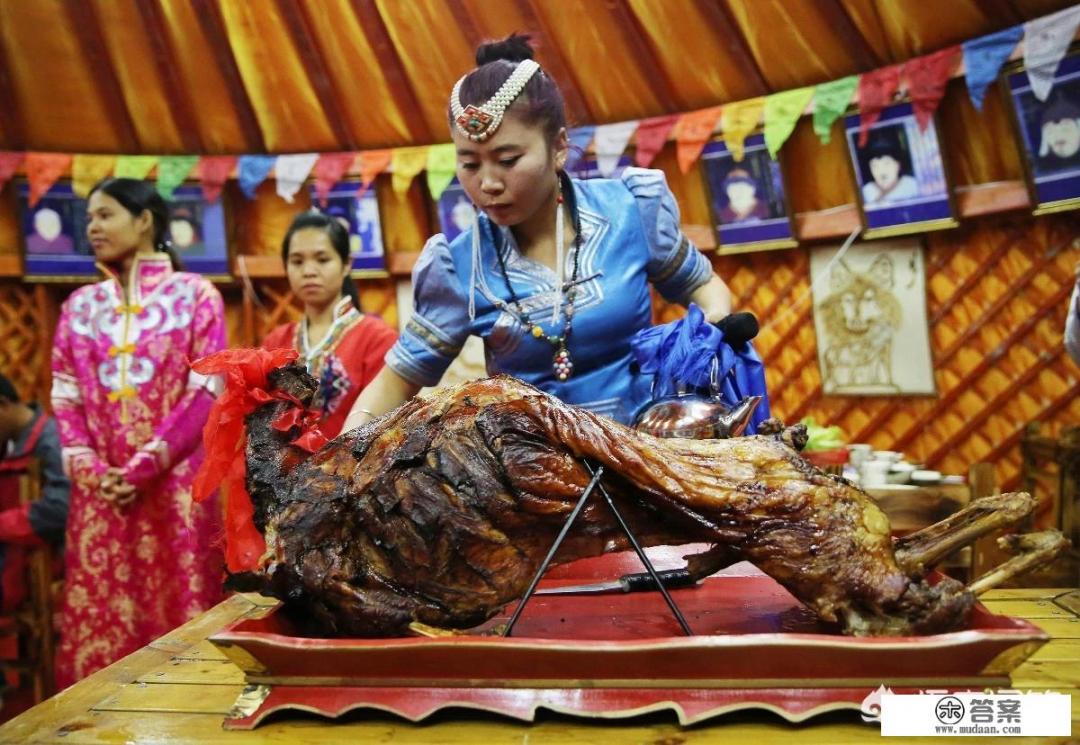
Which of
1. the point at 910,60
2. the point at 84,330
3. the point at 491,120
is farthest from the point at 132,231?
the point at 910,60

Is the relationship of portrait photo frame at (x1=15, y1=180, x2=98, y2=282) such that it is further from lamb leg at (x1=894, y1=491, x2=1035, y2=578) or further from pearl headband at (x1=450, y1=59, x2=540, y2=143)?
lamb leg at (x1=894, y1=491, x2=1035, y2=578)

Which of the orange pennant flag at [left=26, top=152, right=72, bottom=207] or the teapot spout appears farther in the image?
the orange pennant flag at [left=26, top=152, right=72, bottom=207]

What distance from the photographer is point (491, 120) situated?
1.65 meters

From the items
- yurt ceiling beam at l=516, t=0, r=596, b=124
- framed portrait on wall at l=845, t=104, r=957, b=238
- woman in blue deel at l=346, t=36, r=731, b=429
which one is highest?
yurt ceiling beam at l=516, t=0, r=596, b=124

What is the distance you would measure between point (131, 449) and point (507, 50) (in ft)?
5.68

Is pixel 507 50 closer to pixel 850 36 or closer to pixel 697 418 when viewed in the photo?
pixel 697 418

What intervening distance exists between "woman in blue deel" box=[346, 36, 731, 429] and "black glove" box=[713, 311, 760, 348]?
0.16 m

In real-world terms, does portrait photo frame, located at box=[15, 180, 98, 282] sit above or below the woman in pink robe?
above

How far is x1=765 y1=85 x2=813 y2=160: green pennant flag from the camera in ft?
14.2

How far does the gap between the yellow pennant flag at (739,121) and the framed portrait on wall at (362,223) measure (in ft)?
6.75

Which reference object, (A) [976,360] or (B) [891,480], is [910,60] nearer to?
(A) [976,360]

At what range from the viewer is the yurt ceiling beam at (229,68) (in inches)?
190

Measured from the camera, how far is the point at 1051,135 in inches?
149

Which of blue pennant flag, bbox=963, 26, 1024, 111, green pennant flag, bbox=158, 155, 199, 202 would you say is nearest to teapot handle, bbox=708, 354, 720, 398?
blue pennant flag, bbox=963, 26, 1024, 111
